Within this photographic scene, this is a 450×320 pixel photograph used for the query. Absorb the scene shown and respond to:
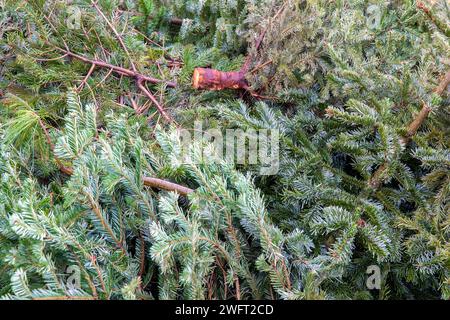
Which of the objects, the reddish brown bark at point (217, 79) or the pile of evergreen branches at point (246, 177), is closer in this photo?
the pile of evergreen branches at point (246, 177)

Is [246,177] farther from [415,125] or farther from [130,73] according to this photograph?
[130,73]

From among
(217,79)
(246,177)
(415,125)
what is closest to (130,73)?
(217,79)

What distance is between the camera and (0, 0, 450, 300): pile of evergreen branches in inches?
37.0

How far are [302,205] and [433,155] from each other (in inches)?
14.2

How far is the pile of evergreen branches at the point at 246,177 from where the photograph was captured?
3.08ft

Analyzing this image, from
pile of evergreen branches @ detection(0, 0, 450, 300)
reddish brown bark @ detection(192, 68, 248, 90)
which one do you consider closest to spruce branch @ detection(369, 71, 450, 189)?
pile of evergreen branches @ detection(0, 0, 450, 300)

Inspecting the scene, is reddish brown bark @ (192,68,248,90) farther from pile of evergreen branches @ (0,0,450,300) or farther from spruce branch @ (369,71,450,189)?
spruce branch @ (369,71,450,189)

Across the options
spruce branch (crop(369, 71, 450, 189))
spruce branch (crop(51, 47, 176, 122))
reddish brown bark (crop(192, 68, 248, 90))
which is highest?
spruce branch (crop(369, 71, 450, 189))

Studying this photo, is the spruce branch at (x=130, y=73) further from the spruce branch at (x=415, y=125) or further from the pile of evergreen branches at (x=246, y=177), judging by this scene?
the spruce branch at (x=415, y=125)

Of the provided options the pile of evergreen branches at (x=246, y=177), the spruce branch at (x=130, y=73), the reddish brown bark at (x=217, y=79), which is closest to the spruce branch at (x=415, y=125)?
→ the pile of evergreen branches at (x=246, y=177)

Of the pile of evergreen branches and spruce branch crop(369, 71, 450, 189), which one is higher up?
spruce branch crop(369, 71, 450, 189)

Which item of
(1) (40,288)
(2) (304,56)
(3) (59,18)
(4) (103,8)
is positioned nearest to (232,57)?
(2) (304,56)

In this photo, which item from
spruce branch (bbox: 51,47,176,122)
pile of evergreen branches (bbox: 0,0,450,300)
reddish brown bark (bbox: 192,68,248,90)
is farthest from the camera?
spruce branch (bbox: 51,47,176,122)

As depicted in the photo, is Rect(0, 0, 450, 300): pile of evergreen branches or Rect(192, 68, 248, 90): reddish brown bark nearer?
Rect(0, 0, 450, 300): pile of evergreen branches
